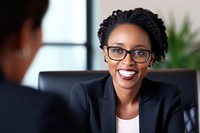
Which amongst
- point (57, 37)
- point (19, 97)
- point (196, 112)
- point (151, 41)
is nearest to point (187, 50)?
point (57, 37)

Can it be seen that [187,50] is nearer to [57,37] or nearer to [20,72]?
[57,37]

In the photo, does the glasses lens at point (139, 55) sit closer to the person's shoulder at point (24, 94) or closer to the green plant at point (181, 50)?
the person's shoulder at point (24, 94)

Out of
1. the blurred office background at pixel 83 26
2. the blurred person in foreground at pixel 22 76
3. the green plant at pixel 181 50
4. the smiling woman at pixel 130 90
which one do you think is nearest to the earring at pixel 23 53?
the blurred person in foreground at pixel 22 76

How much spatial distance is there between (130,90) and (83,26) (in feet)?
7.04

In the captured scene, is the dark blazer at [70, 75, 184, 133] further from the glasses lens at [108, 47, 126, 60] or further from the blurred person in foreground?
the blurred person in foreground

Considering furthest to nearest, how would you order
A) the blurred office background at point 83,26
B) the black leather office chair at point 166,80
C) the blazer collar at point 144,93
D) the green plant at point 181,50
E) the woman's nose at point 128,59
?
the blurred office background at point 83,26
the green plant at point 181,50
the black leather office chair at point 166,80
the blazer collar at point 144,93
the woman's nose at point 128,59

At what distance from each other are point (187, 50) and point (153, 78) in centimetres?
168

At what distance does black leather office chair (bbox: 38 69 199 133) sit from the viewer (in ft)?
5.53

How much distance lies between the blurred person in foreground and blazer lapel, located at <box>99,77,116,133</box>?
2.97ft

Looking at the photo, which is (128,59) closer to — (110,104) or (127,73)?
(127,73)

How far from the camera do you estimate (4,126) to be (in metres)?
0.60

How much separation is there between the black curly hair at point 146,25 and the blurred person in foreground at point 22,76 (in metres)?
0.95

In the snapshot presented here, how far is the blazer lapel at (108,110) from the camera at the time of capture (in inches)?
59.2

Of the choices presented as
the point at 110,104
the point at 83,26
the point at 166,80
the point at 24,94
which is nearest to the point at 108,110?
the point at 110,104
